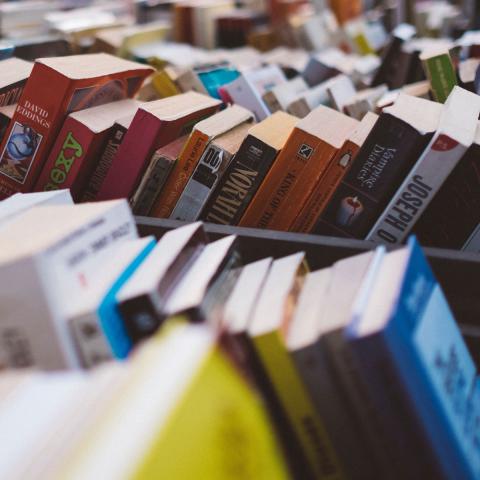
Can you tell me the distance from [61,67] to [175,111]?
31cm

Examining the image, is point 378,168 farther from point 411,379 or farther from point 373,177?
point 411,379

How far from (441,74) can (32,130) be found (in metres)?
1.26

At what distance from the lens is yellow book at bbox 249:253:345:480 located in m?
0.89

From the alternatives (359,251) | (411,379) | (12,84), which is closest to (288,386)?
(411,379)

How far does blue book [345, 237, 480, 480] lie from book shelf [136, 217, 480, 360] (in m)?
0.42

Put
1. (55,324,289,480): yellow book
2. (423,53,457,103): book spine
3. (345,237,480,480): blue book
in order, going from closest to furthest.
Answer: (55,324,289,480): yellow book → (345,237,480,480): blue book → (423,53,457,103): book spine

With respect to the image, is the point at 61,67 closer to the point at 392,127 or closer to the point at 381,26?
the point at 392,127

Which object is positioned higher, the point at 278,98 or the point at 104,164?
the point at 104,164

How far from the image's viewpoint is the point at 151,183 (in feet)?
5.57

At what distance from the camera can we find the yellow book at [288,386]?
890mm

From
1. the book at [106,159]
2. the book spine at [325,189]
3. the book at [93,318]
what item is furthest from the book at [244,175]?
the book at [93,318]

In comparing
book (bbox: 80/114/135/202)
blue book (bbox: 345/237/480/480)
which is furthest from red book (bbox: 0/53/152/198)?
blue book (bbox: 345/237/480/480)

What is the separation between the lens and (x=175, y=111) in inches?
69.3

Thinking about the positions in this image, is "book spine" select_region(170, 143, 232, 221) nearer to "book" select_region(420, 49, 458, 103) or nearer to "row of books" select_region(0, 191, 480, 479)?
"row of books" select_region(0, 191, 480, 479)
